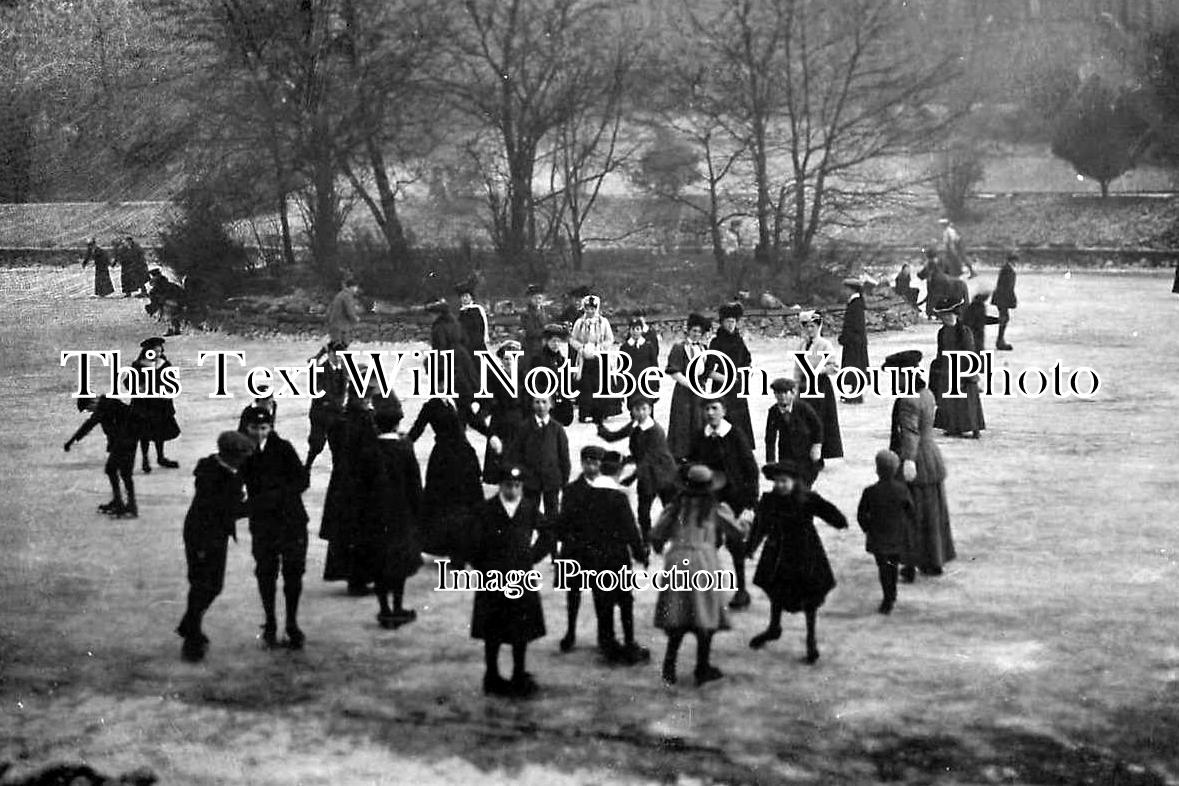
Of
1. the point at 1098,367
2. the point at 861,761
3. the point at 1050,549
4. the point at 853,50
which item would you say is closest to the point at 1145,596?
the point at 1050,549

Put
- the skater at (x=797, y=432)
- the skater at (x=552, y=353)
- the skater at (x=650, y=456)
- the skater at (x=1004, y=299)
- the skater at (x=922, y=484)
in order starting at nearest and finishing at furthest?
the skater at (x=922, y=484) < the skater at (x=650, y=456) < the skater at (x=797, y=432) < the skater at (x=552, y=353) < the skater at (x=1004, y=299)

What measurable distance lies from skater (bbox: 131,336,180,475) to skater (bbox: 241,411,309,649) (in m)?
2.83

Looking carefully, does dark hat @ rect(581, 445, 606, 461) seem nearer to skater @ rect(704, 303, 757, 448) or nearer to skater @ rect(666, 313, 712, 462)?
skater @ rect(666, 313, 712, 462)

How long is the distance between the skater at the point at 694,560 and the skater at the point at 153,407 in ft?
16.4

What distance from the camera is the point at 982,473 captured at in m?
11.2

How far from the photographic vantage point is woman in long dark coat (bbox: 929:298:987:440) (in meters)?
12.7

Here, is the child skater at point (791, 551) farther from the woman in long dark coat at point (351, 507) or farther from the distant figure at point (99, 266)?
the distant figure at point (99, 266)

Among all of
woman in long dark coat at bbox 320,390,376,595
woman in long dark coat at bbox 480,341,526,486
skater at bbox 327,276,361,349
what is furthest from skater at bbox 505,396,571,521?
skater at bbox 327,276,361,349

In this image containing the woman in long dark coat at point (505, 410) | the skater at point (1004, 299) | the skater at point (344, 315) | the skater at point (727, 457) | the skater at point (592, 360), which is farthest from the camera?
the skater at point (1004, 299)

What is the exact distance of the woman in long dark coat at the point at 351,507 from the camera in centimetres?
801

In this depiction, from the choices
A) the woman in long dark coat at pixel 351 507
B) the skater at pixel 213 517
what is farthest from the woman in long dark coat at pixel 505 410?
the skater at pixel 213 517

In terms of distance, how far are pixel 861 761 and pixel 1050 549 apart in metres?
3.64

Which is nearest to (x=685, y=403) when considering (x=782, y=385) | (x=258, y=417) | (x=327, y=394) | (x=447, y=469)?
(x=782, y=385)

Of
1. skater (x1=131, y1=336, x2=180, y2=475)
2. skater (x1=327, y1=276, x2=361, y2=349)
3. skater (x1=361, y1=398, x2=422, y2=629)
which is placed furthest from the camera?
skater (x1=327, y1=276, x2=361, y2=349)
